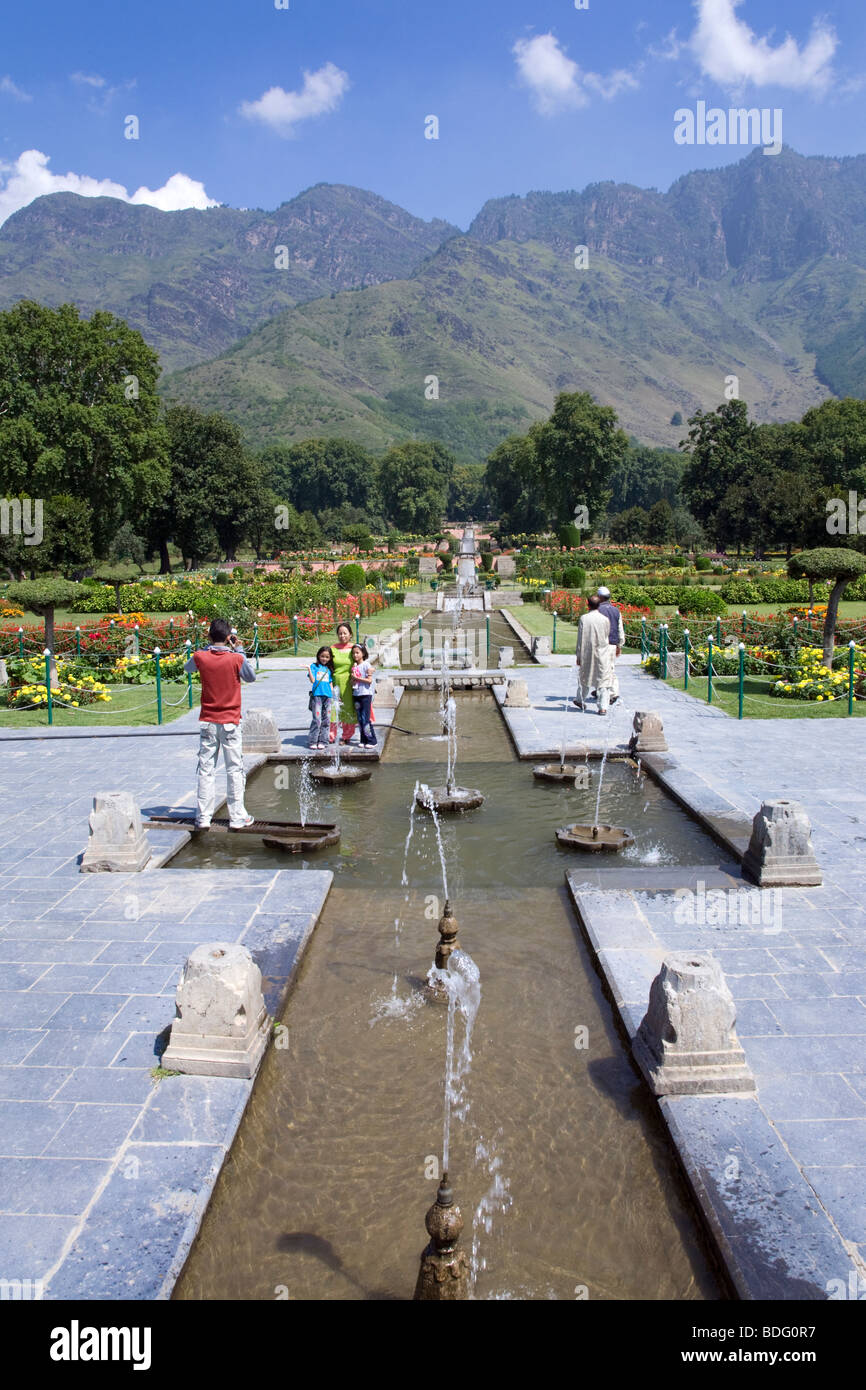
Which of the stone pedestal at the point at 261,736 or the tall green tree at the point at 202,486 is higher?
the tall green tree at the point at 202,486

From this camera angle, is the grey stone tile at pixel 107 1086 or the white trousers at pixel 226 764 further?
the white trousers at pixel 226 764

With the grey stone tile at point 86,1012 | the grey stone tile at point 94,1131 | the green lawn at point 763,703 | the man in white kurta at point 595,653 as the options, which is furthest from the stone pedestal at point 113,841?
the green lawn at point 763,703

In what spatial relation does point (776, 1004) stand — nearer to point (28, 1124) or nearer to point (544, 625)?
point (28, 1124)

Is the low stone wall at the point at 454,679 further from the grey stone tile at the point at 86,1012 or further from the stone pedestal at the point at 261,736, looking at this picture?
the grey stone tile at the point at 86,1012

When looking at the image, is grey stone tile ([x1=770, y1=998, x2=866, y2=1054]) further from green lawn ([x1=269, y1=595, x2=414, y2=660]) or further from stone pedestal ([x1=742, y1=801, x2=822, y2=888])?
green lawn ([x1=269, y1=595, x2=414, y2=660])

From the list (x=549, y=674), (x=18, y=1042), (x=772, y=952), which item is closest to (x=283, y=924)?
(x=18, y=1042)

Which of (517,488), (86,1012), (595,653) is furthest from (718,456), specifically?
(86,1012)

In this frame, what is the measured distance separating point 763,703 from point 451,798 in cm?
670

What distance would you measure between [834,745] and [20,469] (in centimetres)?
3430

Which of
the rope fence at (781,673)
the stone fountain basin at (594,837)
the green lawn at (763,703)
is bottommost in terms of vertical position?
the stone fountain basin at (594,837)

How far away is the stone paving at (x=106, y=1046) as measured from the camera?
11.5ft

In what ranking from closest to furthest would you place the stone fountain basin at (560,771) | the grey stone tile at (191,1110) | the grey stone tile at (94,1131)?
the grey stone tile at (94,1131) → the grey stone tile at (191,1110) → the stone fountain basin at (560,771)

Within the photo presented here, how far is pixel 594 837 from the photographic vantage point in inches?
315

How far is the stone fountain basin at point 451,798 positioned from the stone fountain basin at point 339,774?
98cm
